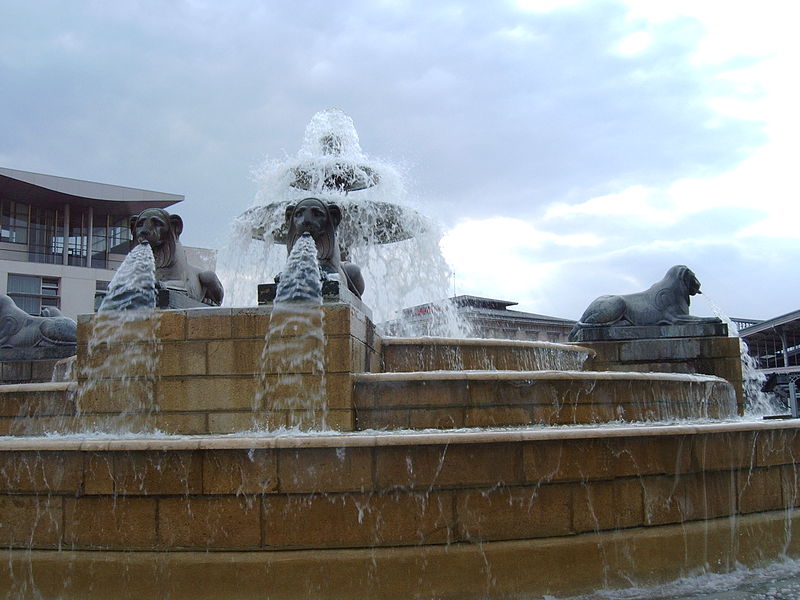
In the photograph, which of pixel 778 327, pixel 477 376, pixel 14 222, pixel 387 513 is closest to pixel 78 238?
pixel 14 222

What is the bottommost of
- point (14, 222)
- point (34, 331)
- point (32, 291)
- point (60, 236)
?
point (34, 331)

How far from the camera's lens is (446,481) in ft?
17.2

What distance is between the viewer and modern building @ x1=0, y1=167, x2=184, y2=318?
50.1 metres

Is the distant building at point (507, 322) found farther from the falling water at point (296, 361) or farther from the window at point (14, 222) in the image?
the window at point (14, 222)

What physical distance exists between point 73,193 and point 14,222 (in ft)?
14.3

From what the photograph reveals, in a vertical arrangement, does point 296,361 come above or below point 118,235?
below

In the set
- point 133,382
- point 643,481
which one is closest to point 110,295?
point 133,382

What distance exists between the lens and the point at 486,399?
735cm

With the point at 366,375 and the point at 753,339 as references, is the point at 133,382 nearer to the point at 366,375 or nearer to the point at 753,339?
the point at 366,375

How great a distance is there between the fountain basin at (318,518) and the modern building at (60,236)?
156 feet

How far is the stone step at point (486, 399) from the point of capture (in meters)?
7.23

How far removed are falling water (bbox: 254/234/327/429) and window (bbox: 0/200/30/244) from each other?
50550mm

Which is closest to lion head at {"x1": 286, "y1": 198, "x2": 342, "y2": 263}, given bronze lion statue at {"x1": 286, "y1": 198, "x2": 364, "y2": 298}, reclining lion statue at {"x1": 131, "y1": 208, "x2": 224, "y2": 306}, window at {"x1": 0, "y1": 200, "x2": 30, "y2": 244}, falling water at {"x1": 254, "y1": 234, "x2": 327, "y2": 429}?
bronze lion statue at {"x1": 286, "y1": 198, "x2": 364, "y2": 298}

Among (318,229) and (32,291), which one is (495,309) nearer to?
(32,291)
